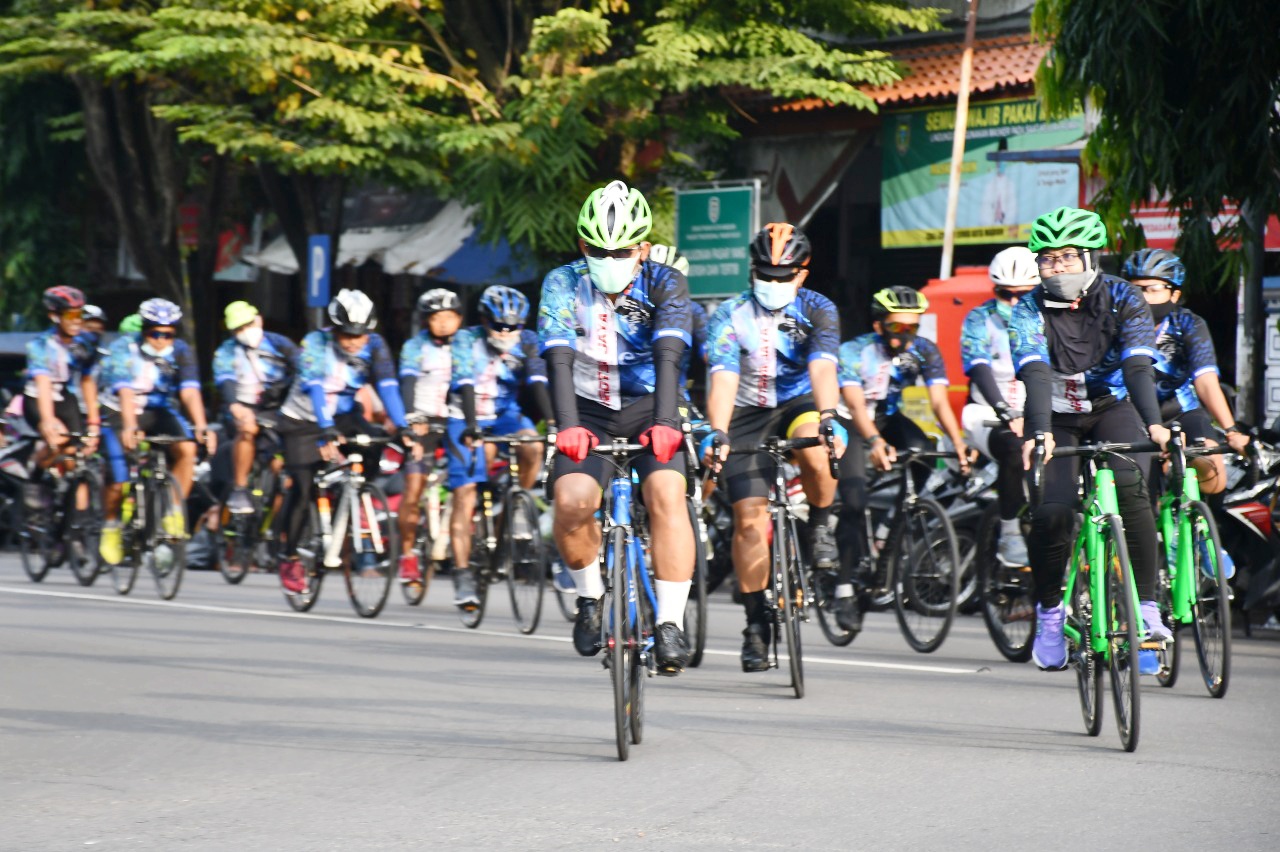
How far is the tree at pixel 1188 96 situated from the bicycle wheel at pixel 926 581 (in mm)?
3470

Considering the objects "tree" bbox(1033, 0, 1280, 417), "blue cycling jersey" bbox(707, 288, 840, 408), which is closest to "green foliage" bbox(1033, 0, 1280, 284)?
"tree" bbox(1033, 0, 1280, 417)

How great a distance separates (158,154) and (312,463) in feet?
43.1

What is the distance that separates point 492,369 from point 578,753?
18.2ft

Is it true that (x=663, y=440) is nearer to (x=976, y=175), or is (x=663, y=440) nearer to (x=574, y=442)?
(x=574, y=442)

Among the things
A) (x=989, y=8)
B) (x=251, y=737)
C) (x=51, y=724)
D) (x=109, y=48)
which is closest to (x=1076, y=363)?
(x=251, y=737)

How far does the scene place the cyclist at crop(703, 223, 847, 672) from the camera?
866cm

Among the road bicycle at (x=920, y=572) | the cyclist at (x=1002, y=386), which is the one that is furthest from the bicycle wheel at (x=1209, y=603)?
the road bicycle at (x=920, y=572)

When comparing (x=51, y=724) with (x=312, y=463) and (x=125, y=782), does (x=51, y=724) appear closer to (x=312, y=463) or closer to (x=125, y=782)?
(x=125, y=782)

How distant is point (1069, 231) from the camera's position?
7.64 m

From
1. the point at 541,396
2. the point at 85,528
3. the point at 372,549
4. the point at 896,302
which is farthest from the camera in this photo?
the point at 85,528

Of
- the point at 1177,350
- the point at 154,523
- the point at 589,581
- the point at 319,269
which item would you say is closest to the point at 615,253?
the point at 589,581

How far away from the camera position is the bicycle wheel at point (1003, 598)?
32.1ft

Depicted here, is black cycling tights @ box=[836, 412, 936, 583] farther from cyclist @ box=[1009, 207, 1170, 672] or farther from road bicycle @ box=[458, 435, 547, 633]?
cyclist @ box=[1009, 207, 1170, 672]

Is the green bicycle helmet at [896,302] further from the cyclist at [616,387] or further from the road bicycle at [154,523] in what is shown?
the road bicycle at [154,523]
